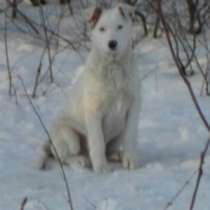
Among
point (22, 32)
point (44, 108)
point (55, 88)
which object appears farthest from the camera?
point (22, 32)

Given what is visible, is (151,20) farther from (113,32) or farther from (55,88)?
(113,32)

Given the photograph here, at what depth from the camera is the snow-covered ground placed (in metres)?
4.64

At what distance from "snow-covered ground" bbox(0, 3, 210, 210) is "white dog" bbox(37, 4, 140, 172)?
17cm

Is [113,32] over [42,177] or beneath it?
over

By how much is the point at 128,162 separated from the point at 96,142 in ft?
1.04

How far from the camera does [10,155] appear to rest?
5.68 meters

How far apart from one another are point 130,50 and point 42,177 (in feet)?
3.63

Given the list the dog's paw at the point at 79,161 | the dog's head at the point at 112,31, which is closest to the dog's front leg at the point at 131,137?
the dog's paw at the point at 79,161

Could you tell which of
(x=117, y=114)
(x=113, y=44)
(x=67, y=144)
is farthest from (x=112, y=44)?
(x=67, y=144)

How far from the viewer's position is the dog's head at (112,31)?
519 centimetres

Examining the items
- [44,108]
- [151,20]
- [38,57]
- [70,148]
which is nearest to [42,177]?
[70,148]

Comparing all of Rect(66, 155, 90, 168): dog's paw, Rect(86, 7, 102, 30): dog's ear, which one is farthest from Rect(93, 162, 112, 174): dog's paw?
Rect(86, 7, 102, 30): dog's ear

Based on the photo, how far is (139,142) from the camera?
6176 millimetres

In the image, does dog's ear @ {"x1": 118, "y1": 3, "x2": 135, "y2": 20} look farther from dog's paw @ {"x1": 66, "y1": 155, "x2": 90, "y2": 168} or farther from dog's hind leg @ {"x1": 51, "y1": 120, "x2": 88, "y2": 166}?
dog's paw @ {"x1": 66, "y1": 155, "x2": 90, "y2": 168}
